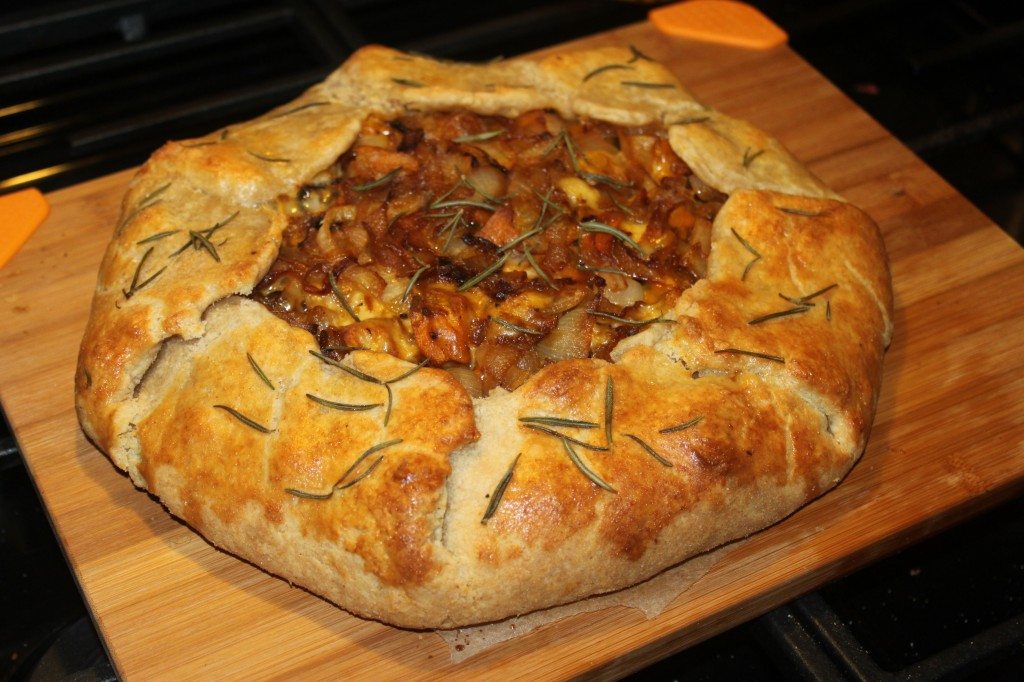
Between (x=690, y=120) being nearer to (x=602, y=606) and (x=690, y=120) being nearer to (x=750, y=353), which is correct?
(x=750, y=353)

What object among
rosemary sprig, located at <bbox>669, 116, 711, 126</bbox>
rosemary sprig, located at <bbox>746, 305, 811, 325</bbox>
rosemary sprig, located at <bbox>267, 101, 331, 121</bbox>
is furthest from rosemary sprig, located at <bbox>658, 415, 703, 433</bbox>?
rosemary sprig, located at <bbox>267, 101, 331, 121</bbox>

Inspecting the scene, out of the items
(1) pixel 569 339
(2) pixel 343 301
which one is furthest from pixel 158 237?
(1) pixel 569 339

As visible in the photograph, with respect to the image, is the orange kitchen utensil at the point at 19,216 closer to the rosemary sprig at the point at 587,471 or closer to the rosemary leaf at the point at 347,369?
the rosemary leaf at the point at 347,369

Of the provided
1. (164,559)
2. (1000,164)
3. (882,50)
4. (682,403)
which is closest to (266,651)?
(164,559)

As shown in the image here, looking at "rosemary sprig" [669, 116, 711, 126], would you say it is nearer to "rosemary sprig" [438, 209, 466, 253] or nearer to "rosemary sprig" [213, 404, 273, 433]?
"rosemary sprig" [438, 209, 466, 253]

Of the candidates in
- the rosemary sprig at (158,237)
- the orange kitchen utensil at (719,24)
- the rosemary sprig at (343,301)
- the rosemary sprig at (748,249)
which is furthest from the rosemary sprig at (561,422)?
the orange kitchen utensil at (719,24)

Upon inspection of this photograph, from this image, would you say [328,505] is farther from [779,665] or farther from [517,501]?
[779,665]
